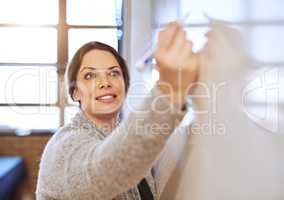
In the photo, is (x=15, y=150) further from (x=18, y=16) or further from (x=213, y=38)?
(x=213, y=38)

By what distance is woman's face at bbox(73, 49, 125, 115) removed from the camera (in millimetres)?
665

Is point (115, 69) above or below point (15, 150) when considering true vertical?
above

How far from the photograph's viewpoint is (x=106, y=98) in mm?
666

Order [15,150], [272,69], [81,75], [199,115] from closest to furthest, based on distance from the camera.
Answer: [272,69] → [199,115] → [81,75] → [15,150]

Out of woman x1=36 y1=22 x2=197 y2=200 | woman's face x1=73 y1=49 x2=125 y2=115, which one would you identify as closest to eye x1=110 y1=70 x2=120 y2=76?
woman's face x1=73 y1=49 x2=125 y2=115

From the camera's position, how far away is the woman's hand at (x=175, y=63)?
31 centimetres

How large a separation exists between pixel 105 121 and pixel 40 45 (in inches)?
50.0

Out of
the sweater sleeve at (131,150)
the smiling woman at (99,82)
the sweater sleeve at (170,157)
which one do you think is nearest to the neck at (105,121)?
the smiling woman at (99,82)

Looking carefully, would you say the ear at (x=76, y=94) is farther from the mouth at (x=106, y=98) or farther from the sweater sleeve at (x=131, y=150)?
the sweater sleeve at (x=131, y=150)

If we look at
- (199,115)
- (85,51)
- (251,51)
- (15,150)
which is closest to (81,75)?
(85,51)

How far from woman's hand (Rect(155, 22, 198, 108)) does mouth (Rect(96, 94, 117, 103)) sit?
1.12 feet

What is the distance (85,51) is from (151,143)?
433mm

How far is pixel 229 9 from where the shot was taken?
318mm

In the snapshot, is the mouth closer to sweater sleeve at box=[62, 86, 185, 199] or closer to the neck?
the neck
